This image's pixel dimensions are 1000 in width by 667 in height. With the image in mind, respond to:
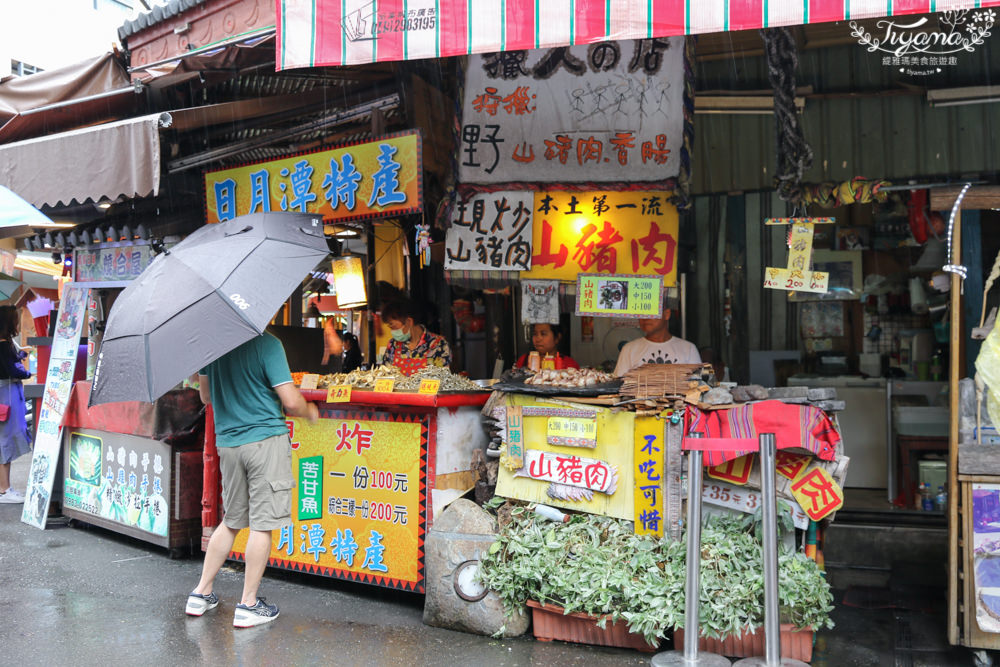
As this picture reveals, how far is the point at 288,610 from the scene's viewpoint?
18.6 ft

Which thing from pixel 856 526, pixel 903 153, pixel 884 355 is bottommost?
pixel 856 526

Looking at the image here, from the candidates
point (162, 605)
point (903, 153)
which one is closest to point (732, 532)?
point (162, 605)

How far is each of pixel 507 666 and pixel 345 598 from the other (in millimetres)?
1792

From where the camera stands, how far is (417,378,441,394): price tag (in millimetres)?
5594

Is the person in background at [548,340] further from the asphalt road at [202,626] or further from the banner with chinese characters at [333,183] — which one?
the asphalt road at [202,626]

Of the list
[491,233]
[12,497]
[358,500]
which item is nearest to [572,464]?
[358,500]

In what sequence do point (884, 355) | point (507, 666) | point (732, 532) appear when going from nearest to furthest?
point (507, 666) < point (732, 532) < point (884, 355)

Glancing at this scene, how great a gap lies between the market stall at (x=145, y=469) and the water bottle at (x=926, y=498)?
611cm

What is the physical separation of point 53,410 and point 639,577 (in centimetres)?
657

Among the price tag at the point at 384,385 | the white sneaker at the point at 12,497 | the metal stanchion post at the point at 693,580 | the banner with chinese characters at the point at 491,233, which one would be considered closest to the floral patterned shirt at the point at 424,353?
the banner with chinese characters at the point at 491,233

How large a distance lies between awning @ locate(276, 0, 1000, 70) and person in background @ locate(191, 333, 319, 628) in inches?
76.6

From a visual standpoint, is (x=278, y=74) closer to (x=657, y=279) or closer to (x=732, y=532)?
(x=657, y=279)

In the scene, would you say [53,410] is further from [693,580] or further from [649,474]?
[693,580]

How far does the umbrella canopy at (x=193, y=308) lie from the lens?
4.46 metres
